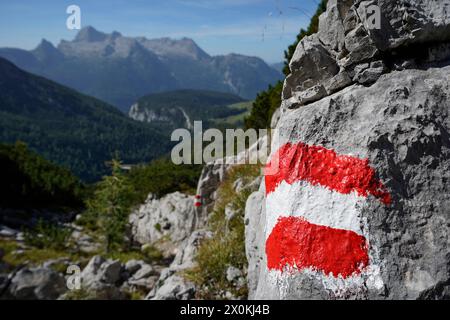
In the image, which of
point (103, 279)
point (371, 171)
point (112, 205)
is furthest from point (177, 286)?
point (112, 205)

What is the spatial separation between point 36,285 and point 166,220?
64.3ft

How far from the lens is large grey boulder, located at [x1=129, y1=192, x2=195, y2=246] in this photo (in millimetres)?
37812

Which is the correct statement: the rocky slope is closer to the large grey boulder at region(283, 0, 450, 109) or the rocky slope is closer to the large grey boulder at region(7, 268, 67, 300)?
the large grey boulder at region(283, 0, 450, 109)

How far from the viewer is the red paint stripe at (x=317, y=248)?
6340 millimetres

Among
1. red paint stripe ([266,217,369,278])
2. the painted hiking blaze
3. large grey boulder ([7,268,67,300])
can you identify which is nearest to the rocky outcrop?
the painted hiking blaze

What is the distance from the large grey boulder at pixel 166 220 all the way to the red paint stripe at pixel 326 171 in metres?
28.9

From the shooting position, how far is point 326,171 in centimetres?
702

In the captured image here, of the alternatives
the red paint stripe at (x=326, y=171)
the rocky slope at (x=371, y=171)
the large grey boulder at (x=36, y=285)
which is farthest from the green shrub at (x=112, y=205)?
the rocky slope at (x=371, y=171)

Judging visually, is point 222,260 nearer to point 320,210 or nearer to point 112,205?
point 320,210

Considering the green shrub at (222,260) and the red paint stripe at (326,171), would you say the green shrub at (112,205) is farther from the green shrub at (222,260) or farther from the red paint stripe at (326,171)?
the red paint stripe at (326,171)

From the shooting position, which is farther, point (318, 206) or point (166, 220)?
point (166, 220)
